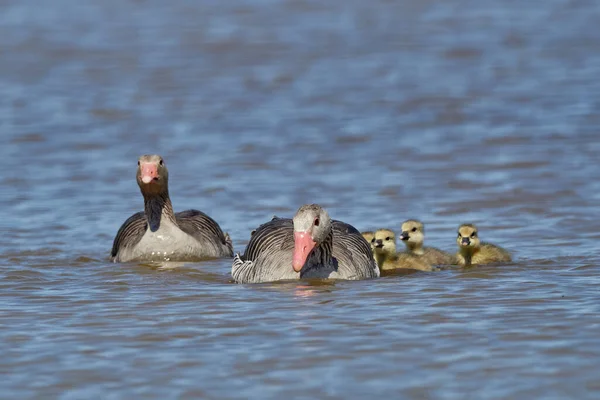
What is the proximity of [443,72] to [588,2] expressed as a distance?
10131 mm

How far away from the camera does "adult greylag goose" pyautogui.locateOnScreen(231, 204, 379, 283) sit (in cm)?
1093

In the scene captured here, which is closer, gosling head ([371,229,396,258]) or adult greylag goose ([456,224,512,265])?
adult greylag goose ([456,224,512,265])

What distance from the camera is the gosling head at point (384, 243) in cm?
1229

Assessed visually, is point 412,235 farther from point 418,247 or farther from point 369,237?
point 369,237

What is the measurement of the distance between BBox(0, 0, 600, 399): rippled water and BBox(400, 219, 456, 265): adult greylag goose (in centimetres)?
65

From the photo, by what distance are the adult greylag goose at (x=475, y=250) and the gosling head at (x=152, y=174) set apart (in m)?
3.22

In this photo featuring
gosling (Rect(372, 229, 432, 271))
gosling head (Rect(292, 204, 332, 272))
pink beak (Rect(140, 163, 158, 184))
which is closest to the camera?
gosling head (Rect(292, 204, 332, 272))

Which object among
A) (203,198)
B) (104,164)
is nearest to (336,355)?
(203,198)

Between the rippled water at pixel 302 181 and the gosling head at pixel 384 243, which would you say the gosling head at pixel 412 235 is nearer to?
the gosling head at pixel 384 243

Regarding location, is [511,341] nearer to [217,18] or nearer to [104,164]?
[104,164]

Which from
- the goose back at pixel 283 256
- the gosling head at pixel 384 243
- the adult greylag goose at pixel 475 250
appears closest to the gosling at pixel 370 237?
the gosling head at pixel 384 243

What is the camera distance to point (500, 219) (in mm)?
14406

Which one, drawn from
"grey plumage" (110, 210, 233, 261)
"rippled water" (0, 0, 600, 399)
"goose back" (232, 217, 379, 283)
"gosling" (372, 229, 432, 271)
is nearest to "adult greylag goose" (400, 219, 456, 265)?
"gosling" (372, 229, 432, 271)

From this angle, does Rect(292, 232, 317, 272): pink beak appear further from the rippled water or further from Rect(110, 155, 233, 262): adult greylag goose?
Rect(110, 155, 233, 262): adult greylag goose
